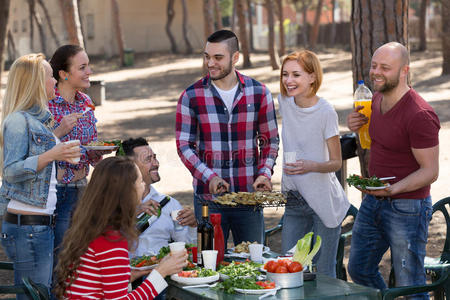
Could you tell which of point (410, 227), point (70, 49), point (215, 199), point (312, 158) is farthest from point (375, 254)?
point (70, 49)

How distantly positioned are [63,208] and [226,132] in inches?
50.5

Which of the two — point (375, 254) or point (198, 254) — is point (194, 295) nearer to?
point (198, 254)

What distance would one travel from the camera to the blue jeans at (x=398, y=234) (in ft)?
15.8

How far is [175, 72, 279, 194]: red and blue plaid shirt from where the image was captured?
534 cm

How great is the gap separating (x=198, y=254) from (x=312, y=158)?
3.78 feet

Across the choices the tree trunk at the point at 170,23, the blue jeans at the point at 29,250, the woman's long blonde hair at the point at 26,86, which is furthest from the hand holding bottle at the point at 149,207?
the tree trunk at the point at 170,23

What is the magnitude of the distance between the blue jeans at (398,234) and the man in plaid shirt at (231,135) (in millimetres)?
742

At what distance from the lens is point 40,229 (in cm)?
449

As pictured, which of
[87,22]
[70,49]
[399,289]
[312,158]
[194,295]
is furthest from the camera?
[87,22]

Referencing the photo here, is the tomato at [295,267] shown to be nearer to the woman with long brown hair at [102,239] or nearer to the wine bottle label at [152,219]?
the woman with long brown hair at [102,239]

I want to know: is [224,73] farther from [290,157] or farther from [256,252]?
[256,252]

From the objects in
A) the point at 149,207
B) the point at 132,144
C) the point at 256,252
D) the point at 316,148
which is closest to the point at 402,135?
the point at 316,148

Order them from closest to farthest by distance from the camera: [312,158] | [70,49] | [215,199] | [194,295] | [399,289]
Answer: [194,295] → [399,289] → [215,199] → [312,158] → [70,49]

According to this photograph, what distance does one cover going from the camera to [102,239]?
371 centimetres
